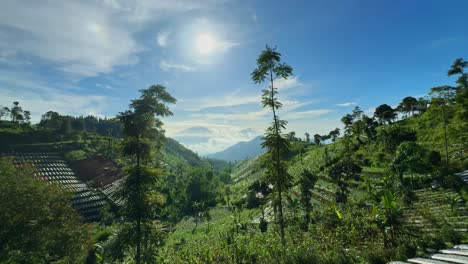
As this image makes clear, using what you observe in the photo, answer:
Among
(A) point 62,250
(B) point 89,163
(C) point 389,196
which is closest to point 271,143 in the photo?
(C) point 389,196

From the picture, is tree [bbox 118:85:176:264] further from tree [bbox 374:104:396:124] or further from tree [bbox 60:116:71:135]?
tree [bbox 60:116:71:135]

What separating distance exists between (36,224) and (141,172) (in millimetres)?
16638

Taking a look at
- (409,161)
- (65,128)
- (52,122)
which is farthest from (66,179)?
(409,161)

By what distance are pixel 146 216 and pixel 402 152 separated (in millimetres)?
26483

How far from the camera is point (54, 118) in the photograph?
15112 cm

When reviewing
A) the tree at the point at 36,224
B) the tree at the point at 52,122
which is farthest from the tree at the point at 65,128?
the tree at the point at 36,224

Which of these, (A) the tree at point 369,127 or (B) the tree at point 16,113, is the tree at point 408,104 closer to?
(A) the tree at point 369,127

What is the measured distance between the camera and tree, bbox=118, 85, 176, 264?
57.5 feet

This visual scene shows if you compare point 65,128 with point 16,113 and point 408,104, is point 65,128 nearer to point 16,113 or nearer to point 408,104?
point 16,113

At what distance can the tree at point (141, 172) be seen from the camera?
1753cm

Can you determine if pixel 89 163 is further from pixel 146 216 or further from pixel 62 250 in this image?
pixel 146 216

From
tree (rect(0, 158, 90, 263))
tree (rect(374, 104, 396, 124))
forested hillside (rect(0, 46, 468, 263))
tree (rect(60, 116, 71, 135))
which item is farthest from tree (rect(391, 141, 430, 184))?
tree (rect(60, 116, 71, 135))

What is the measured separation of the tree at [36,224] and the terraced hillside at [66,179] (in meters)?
42.8

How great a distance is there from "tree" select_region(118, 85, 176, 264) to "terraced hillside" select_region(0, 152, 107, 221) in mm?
58433
